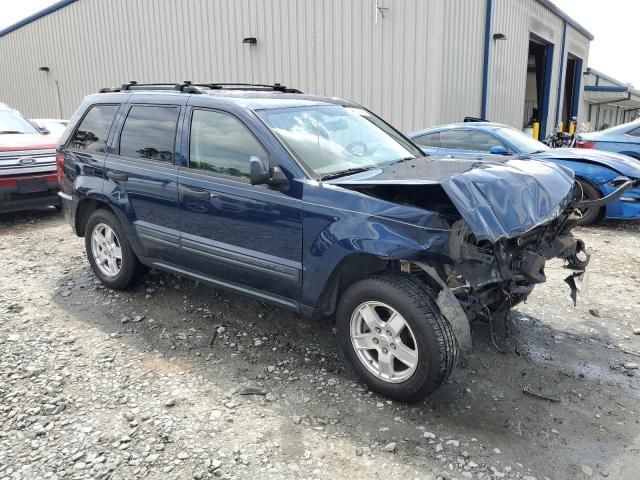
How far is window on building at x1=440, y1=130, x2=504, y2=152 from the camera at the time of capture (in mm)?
7602

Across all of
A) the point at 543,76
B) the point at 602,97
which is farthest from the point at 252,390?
the point at 602,97

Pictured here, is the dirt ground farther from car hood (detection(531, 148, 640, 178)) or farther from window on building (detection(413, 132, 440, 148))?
window on building (detection(413, 132, 440, 148))

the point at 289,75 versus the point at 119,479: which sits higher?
the point at 289,75

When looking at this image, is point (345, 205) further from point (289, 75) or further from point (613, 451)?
point (289, 75)

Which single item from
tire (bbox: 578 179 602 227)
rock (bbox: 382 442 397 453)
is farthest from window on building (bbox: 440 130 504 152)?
rock (bbox: 382 442 397 453)

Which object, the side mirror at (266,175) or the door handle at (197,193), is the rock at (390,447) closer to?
the side mirror at (266,175)

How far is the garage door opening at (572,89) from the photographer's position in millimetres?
20855

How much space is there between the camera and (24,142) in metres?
7.68

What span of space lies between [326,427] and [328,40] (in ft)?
31.2

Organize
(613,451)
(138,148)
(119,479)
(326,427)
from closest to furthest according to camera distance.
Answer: (119,479) → (613,451) → (326,427) → (138,148)

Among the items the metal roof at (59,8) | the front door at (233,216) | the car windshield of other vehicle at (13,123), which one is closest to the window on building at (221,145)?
the front door at (233,216)

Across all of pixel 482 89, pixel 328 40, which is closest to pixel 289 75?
pixel 328 40

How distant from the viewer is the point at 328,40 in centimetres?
1092

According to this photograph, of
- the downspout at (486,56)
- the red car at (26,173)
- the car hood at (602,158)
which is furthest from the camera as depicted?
the downspout at (486,56)
